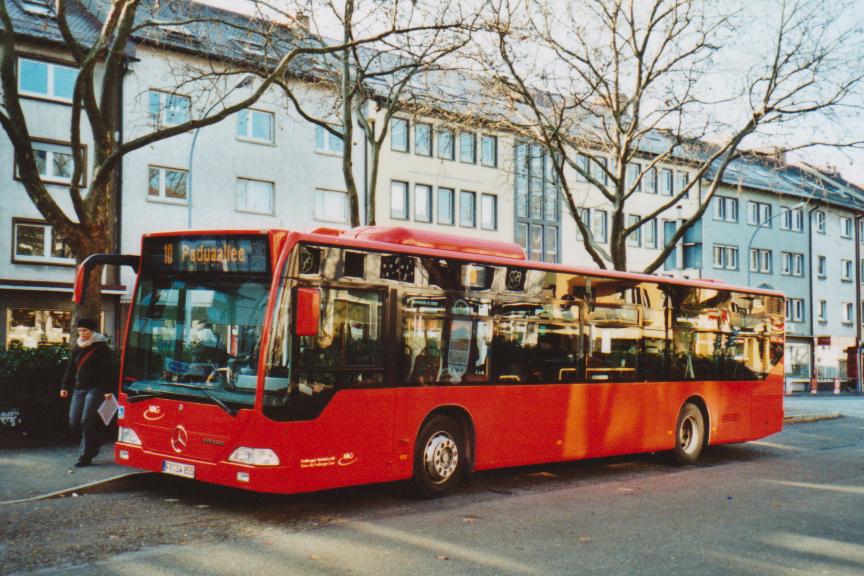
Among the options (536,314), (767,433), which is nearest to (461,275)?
(536,314)

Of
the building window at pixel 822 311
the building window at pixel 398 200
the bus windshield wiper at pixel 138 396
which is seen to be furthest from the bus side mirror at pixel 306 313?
the building window at pixel 822 311

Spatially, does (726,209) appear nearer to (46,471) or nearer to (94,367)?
(94,367)

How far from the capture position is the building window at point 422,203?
1634 inches

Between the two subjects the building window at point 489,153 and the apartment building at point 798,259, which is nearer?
the building window at point 489,153

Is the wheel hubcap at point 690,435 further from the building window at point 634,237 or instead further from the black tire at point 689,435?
the building window at point 634,237

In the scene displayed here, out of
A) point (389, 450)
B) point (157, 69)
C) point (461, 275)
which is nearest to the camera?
point (389, 450)

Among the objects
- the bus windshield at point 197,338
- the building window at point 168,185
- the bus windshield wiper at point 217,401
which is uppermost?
the building window at point 168,185

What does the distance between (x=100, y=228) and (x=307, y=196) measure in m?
23.1

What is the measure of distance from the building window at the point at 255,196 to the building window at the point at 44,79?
22.9 ft

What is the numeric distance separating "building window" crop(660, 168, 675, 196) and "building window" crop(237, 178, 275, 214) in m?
26.5

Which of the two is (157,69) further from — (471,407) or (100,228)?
(471,407)

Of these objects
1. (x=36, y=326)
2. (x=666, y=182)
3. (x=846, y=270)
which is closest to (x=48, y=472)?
(x=36, y=326)

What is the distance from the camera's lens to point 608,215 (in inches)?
2029

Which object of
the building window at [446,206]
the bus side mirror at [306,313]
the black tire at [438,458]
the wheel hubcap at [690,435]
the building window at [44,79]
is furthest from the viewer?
the building window at [446,206]
